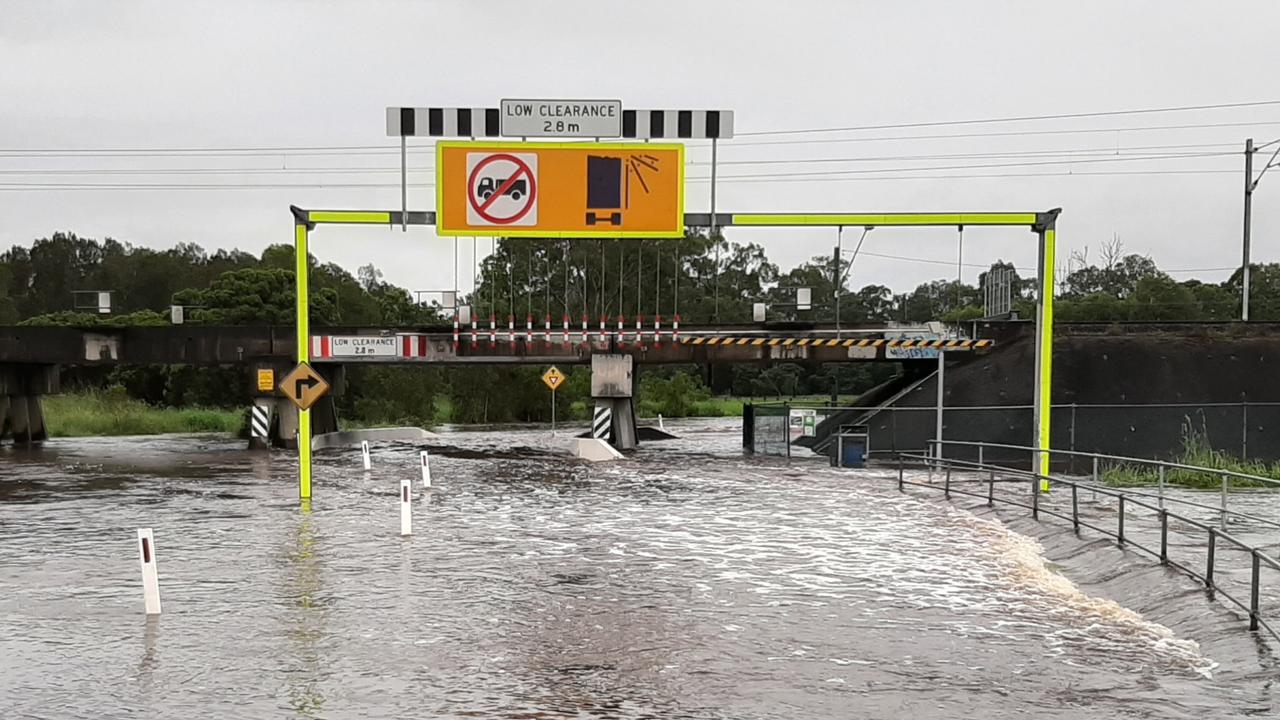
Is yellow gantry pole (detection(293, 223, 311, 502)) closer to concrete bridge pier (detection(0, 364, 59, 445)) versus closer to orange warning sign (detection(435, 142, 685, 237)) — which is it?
orange warning sign (detection(435, 142, 685, 237))

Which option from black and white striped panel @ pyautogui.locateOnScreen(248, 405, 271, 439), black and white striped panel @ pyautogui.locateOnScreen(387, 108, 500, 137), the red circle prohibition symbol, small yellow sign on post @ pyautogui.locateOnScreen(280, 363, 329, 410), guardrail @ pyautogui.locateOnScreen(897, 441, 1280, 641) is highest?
black and white striped panel @ pyautogui.locateOnScreen(387, 108, 500, 137)

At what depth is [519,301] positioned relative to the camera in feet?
269

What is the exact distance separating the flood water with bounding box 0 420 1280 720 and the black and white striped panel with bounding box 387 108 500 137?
6.80 meters

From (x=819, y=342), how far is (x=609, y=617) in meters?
26.4

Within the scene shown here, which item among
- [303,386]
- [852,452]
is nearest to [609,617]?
[303,386]

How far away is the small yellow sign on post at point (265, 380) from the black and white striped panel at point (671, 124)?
79.3 ft

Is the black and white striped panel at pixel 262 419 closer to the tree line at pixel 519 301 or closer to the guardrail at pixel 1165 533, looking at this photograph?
the tree line at pixel 519 301

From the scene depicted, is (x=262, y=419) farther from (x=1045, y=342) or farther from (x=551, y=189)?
(x=1045, y=342)

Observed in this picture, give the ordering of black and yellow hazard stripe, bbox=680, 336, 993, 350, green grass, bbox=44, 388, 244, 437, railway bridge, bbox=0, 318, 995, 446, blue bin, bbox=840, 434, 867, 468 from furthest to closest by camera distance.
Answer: green grass, bbox=44, 388, 244, 437
railway bridge, bbox=0, 318, 995, 446
black and yellow hazard stripe, bbox=680, 336, 993, 350
blue bin, bbox=840, 434, 867, 468

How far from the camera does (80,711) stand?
889 cm

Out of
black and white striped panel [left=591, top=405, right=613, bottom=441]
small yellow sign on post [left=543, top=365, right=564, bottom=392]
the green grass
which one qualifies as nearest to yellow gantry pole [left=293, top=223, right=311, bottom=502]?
black and white striped panel [left=591, top=405, right=613, bottom=441]

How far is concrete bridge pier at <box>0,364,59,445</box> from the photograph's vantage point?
4725 cm

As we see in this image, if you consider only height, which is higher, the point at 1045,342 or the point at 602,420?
the point at 1045,342

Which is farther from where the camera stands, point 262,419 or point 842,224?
point 262,419
